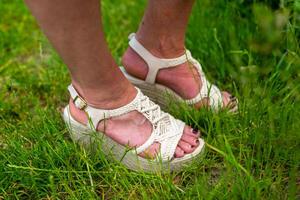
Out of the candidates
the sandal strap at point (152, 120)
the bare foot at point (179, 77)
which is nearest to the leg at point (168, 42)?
the bare foot at point (179, 77)

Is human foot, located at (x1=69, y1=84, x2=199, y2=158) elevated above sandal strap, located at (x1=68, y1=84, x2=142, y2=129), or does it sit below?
below

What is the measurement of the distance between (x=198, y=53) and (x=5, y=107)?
2.31 ft

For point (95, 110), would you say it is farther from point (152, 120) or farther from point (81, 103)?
point (152, 120)

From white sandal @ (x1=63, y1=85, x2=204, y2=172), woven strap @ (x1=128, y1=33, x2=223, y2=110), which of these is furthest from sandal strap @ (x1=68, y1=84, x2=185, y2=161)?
woven strap @ (x1=128, y1=33, x2=223, y2=110)

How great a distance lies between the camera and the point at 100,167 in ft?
4.36

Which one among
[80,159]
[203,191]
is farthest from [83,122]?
[203,191]

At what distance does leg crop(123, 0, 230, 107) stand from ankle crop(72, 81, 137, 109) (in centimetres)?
22

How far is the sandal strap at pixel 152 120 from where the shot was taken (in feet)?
4.33

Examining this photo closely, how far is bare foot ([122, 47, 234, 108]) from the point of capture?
4.98 feet

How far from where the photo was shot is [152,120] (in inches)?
53.9

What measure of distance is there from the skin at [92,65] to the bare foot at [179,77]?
16cm

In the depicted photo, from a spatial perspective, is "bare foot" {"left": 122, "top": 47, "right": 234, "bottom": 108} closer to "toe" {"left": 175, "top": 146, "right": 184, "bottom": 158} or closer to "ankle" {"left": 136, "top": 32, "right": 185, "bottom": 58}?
"ankle" {"left": 136, "top": 32, "right": 185, "bottom": 58}

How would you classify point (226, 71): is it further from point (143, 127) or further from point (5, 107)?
point (5, 107)

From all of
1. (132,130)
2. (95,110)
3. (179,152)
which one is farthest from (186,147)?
(95,110)
